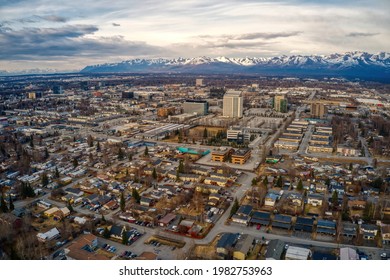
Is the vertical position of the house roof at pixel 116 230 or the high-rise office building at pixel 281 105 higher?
the high-rise office building at pixel 281 105

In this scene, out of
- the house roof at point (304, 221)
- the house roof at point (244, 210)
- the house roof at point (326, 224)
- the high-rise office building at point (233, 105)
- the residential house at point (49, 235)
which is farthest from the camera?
the high-rise office building at point (233, 105)

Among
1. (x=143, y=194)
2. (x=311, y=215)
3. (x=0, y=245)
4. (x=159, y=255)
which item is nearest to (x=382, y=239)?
(x=311, y=215)

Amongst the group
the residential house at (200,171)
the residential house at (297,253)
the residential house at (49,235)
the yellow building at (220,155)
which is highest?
the yellow building at (220,155)

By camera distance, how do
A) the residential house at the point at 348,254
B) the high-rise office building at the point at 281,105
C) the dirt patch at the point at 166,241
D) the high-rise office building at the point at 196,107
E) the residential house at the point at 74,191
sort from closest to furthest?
the residential house at the point at 348,254 < the dirt patch at the point at 166,241 < the residential house at the point at 74,191 < the high-rise office building at the point at 196,107 < the high-rise office building at the point at 281,105

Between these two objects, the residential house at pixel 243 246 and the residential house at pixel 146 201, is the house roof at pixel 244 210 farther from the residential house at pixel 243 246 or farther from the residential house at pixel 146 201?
the residential house at pixel 146 201

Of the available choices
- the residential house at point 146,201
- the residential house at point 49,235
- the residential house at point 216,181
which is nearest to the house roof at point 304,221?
the residential house at point 216,181

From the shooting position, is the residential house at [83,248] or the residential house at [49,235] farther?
the residential house at [49,235]

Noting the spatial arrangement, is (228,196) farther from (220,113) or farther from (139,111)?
(139,111)

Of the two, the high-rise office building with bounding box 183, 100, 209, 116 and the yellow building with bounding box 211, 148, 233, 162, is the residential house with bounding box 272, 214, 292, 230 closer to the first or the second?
the yellow building with bounding box 211, 148, 233, 162
